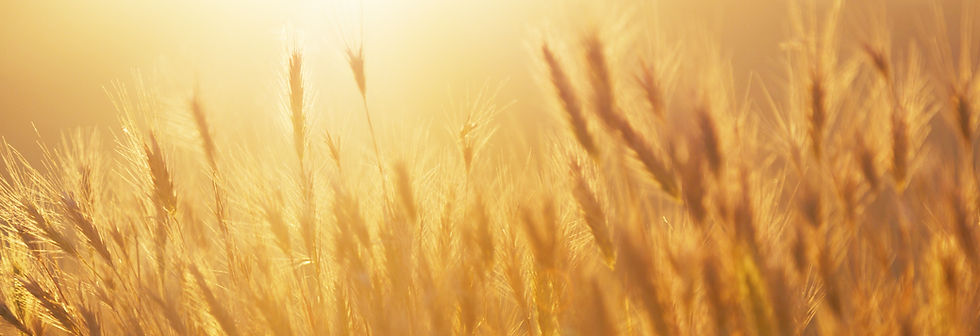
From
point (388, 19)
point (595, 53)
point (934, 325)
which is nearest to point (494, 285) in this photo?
point (595, 53)

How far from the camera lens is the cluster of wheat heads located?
73 cm

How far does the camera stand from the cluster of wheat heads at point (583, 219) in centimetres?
73

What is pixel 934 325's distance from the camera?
0.88 metres

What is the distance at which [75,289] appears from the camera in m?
1.18

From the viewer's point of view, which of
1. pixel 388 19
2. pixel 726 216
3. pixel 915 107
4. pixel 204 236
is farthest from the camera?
pixel 388 19

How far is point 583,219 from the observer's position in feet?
2.91

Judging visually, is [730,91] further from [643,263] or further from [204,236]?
[204,236]

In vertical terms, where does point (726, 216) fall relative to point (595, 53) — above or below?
below

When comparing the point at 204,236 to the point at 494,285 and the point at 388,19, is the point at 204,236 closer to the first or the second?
the point at 494,285

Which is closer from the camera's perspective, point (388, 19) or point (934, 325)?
point (934, 325)

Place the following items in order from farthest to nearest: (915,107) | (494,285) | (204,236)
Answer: (204,236) < (494,285) < (915,107)

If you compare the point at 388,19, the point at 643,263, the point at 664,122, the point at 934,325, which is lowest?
the point at 934,325

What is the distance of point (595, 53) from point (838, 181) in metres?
0.34

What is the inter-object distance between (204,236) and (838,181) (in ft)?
4.04
